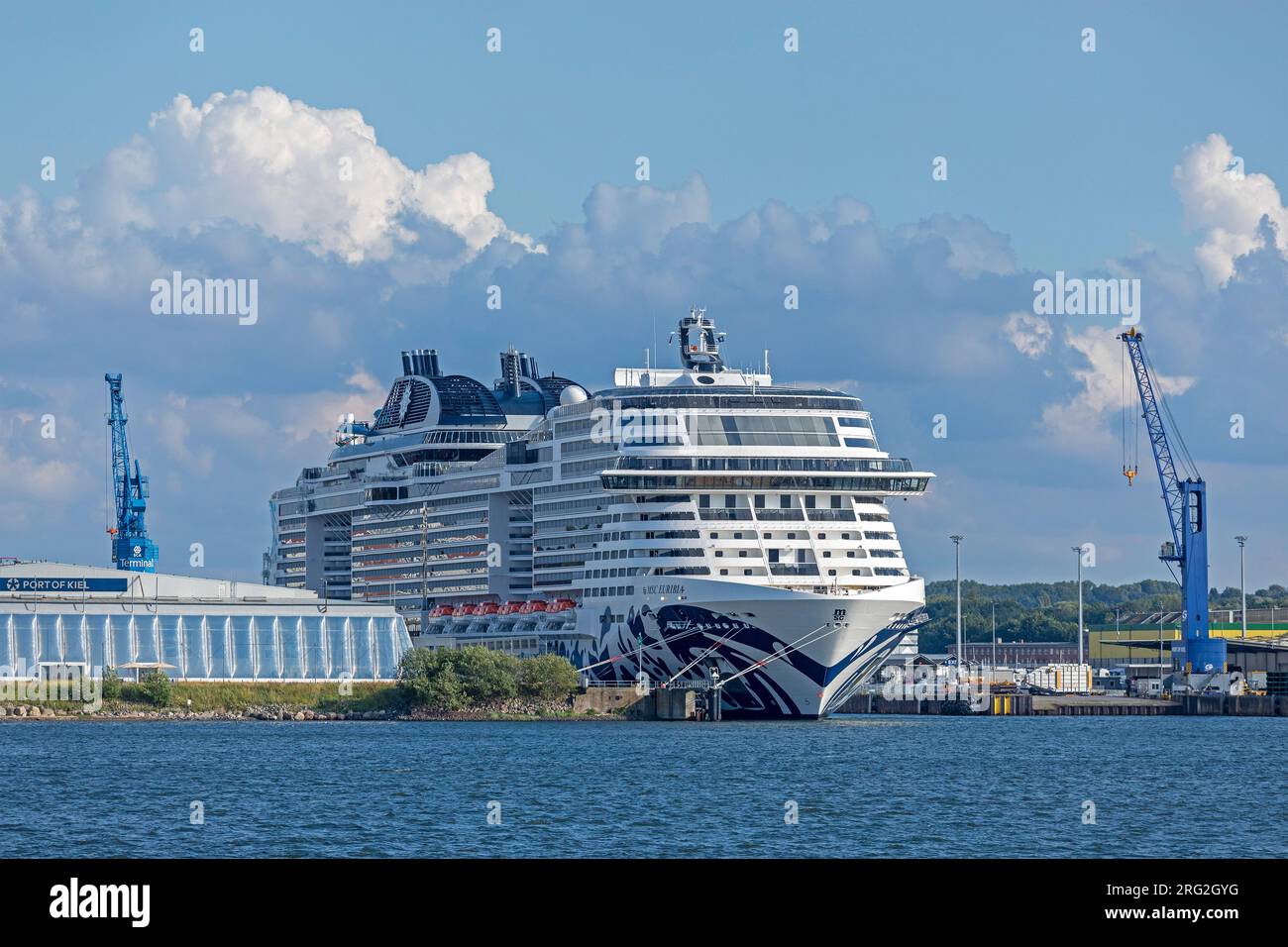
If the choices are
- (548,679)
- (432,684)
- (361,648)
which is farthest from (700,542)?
(361,648)

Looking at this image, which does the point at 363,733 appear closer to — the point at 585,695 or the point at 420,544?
the point at 585,695

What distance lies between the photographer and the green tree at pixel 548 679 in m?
124

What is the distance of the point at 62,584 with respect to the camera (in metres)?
134

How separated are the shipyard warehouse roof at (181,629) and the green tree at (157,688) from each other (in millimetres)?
4317

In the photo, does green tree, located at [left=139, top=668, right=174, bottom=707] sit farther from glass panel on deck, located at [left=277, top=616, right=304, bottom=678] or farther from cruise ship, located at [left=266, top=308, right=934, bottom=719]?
cruise ship, located at [left=266, top=308, right=934, bottom=719]

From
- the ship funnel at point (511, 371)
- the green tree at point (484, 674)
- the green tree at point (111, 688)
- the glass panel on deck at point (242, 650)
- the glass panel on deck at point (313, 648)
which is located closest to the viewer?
the green tree at point (484, 674)

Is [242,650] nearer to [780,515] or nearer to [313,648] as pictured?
[313,648]

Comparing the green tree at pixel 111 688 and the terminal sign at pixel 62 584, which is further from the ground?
the terminal sign at pixel 62 584

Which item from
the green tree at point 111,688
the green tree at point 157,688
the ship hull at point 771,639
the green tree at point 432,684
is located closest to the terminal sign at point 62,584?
the green tree at point 111,688

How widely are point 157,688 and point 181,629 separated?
287 inches

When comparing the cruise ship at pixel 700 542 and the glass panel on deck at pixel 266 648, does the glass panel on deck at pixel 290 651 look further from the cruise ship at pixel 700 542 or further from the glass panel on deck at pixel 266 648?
the cruise ship at pixel 700 542

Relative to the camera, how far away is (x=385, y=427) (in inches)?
7274
